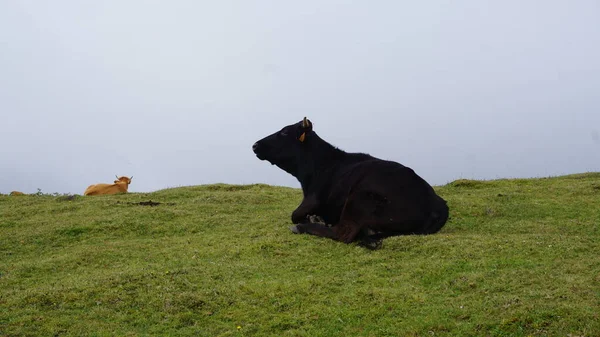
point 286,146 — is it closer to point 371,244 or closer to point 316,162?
point 316,162

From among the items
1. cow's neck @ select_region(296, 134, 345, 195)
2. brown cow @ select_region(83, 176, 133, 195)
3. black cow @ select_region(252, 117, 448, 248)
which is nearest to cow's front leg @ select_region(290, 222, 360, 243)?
black cow @ select_region(252, 117, 448, 248)

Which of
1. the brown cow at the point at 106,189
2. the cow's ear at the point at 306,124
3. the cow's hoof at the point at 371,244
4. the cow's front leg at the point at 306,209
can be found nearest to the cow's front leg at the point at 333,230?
the cow's front leg at the point at 306,209

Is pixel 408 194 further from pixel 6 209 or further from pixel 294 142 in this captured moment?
pixel 6 209

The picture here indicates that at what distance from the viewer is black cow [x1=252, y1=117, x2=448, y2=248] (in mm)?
11289

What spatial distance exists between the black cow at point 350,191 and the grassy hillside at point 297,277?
18.4 inches

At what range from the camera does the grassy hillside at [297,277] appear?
23.9ft

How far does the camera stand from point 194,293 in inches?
334

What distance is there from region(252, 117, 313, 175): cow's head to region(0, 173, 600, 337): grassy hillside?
1302 millimetres

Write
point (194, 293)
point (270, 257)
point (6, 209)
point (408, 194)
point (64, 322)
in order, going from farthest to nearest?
point (6, 209), point (408, 194), point (270, 257), point (194, 293), point (64, 322)

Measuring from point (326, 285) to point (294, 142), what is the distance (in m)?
5.59

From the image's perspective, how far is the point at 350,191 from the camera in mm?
11883

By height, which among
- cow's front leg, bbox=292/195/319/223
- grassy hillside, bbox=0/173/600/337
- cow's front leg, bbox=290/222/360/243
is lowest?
grassy hillside, bbox=0/173/600/337

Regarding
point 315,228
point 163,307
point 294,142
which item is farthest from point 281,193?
point 163,307

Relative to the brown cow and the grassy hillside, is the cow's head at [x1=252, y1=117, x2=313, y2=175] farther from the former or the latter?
the brown cow
